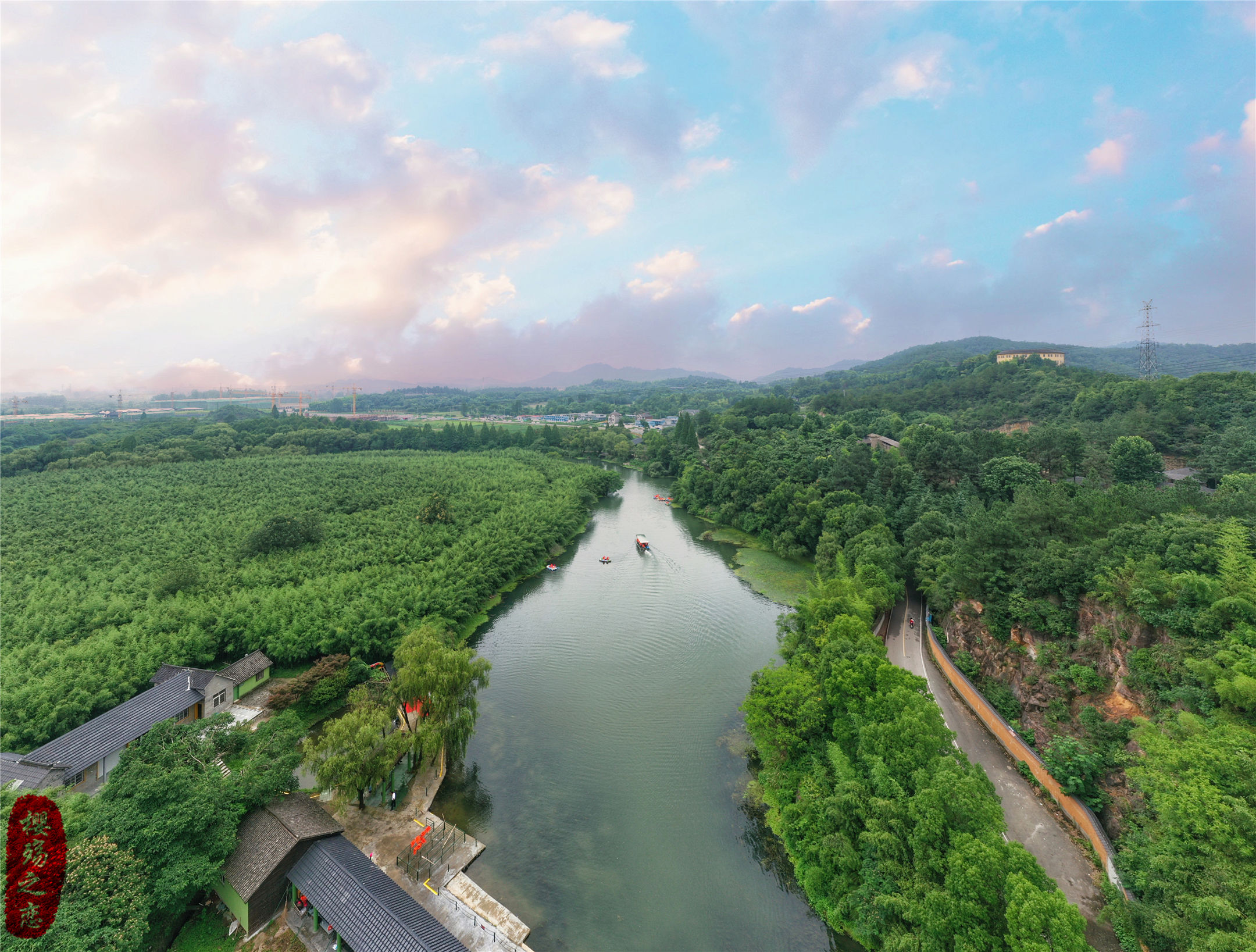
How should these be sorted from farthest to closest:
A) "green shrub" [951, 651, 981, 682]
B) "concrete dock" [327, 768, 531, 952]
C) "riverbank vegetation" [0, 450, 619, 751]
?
"green shrub" [951, 651, 981, 682] < "riverbank vegetation" [0, 450, 619, 751] < "concrete dock" [327, 768, 531, 952]

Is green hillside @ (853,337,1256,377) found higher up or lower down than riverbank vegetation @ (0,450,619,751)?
higher up

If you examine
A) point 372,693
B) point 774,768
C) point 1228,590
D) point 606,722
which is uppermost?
point 1228,590

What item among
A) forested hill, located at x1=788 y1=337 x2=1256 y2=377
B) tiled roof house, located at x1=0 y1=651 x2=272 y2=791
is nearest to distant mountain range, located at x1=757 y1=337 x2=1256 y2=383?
forested hill, located at x1=788 y1=337 x2=1256 y2=377

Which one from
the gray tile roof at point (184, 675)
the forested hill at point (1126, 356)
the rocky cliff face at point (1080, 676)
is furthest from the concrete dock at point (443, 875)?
the forested hill at point (1126, 356)

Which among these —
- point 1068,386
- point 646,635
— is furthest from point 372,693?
point 1068,386

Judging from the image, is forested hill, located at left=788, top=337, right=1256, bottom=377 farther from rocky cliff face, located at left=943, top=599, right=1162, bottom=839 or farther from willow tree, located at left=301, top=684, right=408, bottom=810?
willow tree, located at left=301, top=684, right=408, bottom=810

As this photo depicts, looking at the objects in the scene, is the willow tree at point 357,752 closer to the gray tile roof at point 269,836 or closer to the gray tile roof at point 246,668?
the gray tile roof at point 269,836

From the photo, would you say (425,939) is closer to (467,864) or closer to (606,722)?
(467,864)
